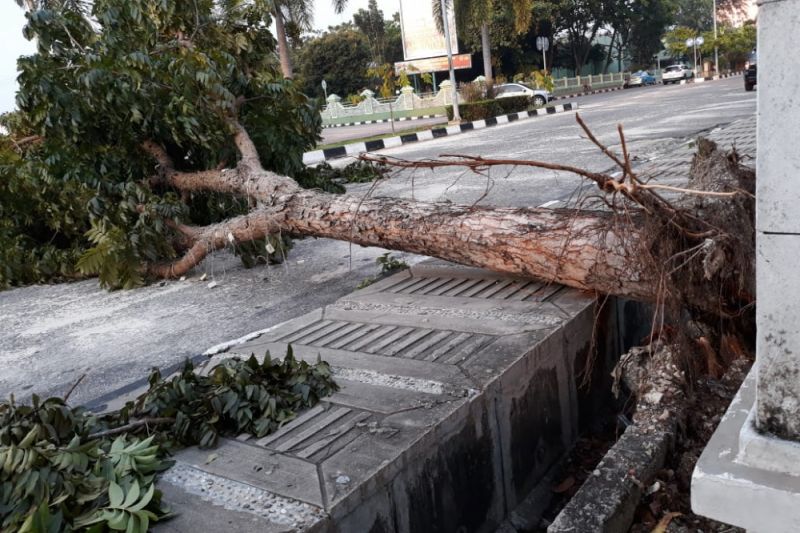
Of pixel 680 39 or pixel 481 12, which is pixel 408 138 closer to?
pixel 481 12

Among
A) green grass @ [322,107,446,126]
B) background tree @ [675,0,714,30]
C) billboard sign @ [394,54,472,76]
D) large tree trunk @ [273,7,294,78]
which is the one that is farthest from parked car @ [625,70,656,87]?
background tree @ [675,0,714,30]

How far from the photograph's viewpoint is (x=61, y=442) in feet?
7.58

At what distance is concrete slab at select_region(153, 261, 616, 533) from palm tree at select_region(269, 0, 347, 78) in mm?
17459

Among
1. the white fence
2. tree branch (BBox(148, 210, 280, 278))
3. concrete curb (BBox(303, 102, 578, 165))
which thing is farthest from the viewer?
the white fence

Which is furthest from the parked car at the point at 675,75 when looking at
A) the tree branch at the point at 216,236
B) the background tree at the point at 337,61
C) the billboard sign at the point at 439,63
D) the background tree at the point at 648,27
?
the tree branch at the point at 216,236

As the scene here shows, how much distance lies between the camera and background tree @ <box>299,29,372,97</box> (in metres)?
41.7

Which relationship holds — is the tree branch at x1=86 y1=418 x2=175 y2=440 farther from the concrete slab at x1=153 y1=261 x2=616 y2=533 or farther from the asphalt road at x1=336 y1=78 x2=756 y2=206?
the asphalt road at x1=336 y1=78 x2=756 y2=206

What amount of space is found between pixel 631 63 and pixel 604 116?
43766mm

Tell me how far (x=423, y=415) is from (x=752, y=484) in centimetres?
125

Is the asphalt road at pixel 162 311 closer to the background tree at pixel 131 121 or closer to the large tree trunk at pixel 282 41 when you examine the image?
the background tree at pixel 131 121

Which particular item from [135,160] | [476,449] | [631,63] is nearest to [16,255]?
[135,160]

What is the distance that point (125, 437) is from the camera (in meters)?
2.45

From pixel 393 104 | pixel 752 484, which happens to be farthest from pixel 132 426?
pixel 393 104

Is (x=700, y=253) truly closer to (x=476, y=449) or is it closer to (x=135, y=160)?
(x=476, y=449)
